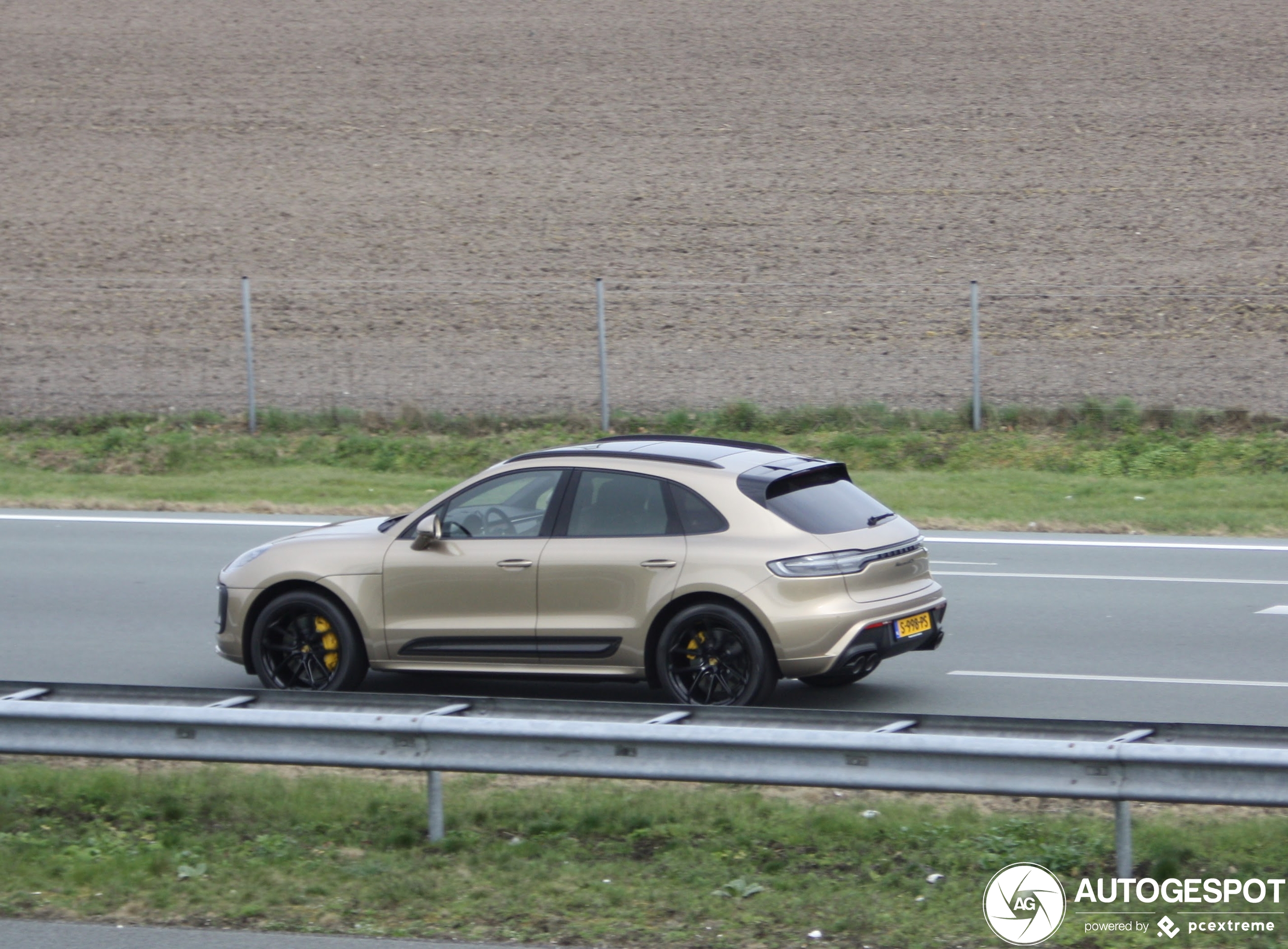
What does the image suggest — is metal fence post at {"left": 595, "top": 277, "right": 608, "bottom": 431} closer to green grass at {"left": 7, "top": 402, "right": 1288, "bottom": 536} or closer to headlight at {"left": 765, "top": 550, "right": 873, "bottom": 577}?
green grass at {"left": 7, "top": 402, "right": 1288, "bottom": 536}

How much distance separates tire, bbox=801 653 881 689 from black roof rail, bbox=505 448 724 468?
1.38 meters

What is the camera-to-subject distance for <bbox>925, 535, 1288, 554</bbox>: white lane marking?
14.8 metres

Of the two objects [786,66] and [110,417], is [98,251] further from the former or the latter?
[786,66]

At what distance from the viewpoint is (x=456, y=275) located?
27.4m

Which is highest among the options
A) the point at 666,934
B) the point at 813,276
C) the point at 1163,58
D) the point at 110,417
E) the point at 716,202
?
the point at 1163,58

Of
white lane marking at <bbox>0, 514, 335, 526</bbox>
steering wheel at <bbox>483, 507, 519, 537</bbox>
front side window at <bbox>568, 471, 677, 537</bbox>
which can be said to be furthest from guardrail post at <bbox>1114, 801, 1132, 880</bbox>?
white lane marking at <bbox>0, 514, 335, 526</bbox>

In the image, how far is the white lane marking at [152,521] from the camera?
54.5 ft

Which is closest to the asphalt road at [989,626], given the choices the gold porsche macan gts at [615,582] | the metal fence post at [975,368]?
the gold porsche macan gts at [615,582]

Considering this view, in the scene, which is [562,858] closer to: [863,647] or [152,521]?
[863,647]

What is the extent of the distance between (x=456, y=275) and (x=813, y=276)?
6231 millimetres

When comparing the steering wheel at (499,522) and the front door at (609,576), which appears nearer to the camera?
the front door at (609,576)

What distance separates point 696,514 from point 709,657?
0.81m

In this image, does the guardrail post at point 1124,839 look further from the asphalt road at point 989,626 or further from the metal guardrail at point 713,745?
the asphalt road at point 989,626

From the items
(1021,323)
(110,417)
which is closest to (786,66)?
(1021,323)
